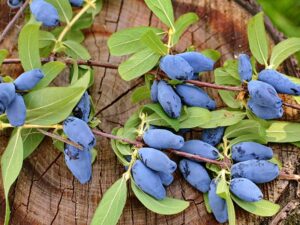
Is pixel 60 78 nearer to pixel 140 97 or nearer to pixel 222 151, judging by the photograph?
pixel 140 97

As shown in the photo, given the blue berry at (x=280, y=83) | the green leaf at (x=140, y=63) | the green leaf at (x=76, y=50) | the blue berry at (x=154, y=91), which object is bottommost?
the blue berry at (x=154, y=91)

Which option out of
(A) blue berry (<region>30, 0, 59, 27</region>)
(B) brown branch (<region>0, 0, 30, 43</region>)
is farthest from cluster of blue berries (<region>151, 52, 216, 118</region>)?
(B) brown branch (<region>0, 0, 30, 43</region>)

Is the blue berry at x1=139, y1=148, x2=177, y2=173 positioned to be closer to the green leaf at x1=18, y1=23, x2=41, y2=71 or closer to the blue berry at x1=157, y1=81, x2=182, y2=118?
the blue berry at x1=157, y1=81, x2=182, y2=118

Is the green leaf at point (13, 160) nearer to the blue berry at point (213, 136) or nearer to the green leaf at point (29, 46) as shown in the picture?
the green leaf at point (29, 46)

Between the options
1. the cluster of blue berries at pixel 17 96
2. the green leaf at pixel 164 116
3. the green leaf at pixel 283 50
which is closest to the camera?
the cluster of blue berries at pixel 17 96

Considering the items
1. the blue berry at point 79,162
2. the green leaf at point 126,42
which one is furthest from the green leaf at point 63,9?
the blue berry at point 79,162

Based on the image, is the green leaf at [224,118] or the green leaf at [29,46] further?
the green leaf at [224,118]
